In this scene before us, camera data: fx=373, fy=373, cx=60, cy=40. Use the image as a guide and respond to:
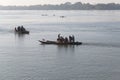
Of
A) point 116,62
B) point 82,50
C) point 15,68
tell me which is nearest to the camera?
point 15,68

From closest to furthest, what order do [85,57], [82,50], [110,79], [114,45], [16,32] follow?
[110,79]
[85,57]
[82,50]
[114,45]
[16,32]

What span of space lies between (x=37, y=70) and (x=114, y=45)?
18838 millimetres

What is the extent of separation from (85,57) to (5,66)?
368 inches

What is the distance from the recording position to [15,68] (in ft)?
113

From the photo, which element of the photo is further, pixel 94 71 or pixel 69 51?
pixel 69 51

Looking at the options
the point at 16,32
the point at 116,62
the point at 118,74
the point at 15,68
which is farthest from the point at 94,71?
the point at 16,32


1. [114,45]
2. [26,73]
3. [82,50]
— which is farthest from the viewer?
[114,45]

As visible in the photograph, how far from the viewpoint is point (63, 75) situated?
31.5 m

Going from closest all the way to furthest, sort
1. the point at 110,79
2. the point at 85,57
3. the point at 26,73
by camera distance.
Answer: the point at 110,79 < the point at 26,73 < the point at 85,57

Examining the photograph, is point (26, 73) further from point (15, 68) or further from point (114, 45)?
point (114, 45)

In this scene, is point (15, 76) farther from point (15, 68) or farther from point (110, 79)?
point (110, 79)

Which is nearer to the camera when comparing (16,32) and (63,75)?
(63,75)

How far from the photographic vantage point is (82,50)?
46.0m

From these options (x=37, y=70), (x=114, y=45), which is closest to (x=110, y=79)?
(x=37, y=70)
